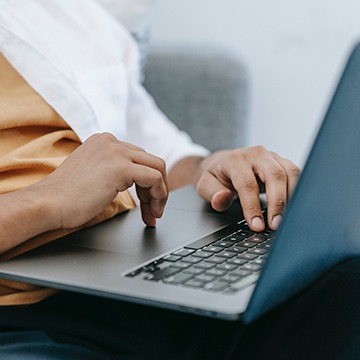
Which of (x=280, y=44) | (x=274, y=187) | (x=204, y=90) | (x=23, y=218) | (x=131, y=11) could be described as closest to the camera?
(x=23, y=218)

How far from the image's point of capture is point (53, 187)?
2.39 ft

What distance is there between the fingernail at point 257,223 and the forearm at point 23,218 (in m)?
0.19

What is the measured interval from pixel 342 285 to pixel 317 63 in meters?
1.25

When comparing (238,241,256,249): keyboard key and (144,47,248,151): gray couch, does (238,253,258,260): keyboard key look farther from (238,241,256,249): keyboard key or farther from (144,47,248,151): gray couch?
(144,47,248,151): gray couch

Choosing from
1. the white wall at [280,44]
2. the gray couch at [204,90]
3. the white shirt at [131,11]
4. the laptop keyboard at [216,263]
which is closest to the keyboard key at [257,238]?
the laptop keyboard at [216,263]

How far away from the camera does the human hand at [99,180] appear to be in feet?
2.37

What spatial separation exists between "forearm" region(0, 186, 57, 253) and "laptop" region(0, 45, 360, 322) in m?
0.02

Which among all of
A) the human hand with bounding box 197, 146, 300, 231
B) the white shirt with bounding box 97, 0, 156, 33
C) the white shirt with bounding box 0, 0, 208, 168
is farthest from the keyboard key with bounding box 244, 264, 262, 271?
the white shirt with bounding box 97, 0, 156, 33

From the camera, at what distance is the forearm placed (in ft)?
2.27

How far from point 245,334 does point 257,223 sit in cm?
11

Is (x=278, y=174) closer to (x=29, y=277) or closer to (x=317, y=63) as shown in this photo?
(x=29, y=277)

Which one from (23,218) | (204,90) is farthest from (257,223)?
(204,90)

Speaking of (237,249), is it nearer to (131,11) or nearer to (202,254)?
(202,254)

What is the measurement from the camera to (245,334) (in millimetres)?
724
